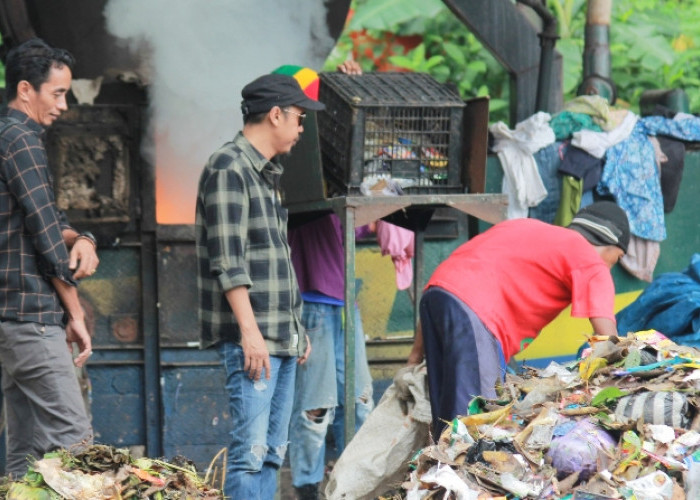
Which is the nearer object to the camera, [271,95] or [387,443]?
[271,95]

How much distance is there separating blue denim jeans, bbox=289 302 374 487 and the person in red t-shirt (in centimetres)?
87

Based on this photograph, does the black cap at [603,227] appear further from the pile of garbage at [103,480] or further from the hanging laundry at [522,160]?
the pile of garbage at [103,480]

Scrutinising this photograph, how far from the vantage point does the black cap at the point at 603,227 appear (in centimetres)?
497

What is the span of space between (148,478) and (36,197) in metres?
1.49

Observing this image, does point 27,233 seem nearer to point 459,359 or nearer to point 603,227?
point 459,359

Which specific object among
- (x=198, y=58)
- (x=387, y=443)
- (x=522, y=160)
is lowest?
(x=387, y=443)

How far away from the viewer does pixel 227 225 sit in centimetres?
461

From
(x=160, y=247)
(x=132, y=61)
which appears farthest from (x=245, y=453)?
(x=132, y=61)

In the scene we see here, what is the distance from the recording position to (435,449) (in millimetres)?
3441

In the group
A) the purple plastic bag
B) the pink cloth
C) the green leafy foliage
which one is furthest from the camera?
the green leafy foliage

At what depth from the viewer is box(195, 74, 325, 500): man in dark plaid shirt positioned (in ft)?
15.1

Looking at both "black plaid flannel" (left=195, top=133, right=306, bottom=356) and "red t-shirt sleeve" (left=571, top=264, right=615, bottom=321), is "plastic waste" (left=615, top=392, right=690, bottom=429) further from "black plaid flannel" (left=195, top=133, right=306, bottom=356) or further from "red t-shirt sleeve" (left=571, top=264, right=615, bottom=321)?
"black plaid flannel" (left=195, top=133, right=306, bottom=356)

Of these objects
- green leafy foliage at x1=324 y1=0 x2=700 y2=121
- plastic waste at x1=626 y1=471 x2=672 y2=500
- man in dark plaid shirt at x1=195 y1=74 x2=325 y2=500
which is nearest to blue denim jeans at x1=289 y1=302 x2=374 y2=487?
man in dark plaid shirt at x1=195 y1=74 x2=325 y2=500

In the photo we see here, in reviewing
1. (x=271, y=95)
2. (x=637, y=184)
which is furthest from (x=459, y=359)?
(x=637, y=184)
